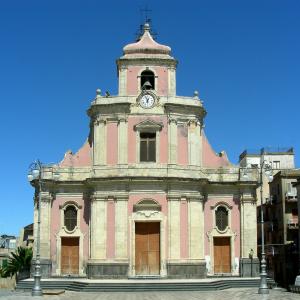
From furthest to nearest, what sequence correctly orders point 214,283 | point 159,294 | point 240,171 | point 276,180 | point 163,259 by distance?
point 276,180 → point 240,171 → point 163,259 → point 214,283 → point 159,294

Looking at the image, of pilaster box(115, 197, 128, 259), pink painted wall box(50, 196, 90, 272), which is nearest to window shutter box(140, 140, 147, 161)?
pilaster box(115, 197, 128, 259)

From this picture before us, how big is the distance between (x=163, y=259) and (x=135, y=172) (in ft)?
19.2

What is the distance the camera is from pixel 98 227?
41406mm

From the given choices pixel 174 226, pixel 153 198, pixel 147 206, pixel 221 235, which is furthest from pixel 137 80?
pixel 221 235

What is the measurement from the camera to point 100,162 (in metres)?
42.6

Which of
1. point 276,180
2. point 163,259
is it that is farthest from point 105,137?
point 276,180

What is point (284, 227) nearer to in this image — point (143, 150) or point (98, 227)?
point (143, 150)

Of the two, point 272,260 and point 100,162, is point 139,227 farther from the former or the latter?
point 272,260

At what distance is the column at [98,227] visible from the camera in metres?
41.2

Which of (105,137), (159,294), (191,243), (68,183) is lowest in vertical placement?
(159,294)

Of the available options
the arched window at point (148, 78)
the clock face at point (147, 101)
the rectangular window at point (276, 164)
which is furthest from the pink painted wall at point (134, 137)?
the rectangular window at point (276, 164)

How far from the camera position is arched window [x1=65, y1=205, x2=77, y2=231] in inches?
1720

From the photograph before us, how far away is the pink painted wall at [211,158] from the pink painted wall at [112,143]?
21.5 ft

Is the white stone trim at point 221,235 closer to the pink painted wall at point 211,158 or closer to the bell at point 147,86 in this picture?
the pink painted wall at point 211,158
